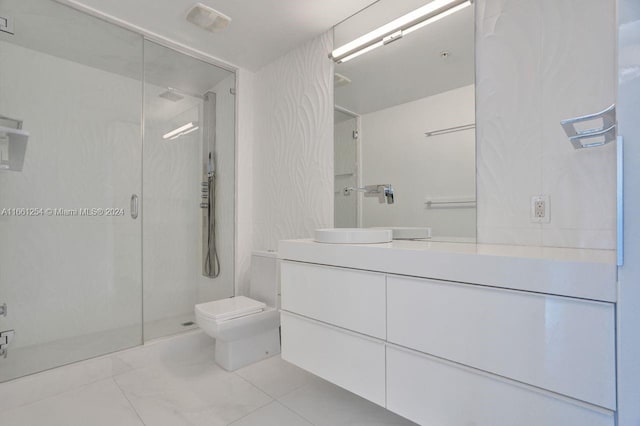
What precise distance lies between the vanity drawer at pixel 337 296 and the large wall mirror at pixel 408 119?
59 cm

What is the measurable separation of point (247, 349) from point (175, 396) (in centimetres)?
49

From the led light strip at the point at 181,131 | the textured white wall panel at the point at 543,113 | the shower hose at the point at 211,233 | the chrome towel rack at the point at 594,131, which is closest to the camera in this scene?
the chrome towel rack at the point at 594,131

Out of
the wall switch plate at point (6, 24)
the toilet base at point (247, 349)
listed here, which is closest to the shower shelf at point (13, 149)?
the wall switch plate at point (6, 24)

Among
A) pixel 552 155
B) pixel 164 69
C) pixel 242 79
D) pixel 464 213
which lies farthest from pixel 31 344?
pixel 552 155

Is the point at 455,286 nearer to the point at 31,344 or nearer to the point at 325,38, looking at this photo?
the point at 325,38

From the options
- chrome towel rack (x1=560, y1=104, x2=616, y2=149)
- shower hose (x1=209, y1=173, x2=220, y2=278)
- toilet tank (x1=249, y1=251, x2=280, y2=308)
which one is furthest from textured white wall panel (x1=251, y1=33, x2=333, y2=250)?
chrome towel rack (x1=560, y1=104, x2=616, y2=149)

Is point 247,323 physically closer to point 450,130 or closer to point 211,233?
point 211,233

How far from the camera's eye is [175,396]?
174cm

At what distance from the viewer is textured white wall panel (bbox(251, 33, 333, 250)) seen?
2.28 metres

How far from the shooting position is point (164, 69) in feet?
8.09

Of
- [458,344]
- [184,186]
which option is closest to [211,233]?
[184,186]

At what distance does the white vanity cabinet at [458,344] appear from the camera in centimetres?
85

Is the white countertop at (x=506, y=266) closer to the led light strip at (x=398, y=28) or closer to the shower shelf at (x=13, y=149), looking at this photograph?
the led light strip at (x=398, y=28)

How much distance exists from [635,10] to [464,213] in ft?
3.33
